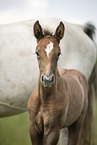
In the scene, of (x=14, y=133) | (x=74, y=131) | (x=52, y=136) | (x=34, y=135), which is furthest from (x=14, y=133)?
(x=52, y=136)

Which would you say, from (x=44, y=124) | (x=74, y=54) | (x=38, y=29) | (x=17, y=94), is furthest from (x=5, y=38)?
(x=44, y=124)

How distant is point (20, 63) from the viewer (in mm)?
2215

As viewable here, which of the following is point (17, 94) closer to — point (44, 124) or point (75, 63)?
point (75, 63)

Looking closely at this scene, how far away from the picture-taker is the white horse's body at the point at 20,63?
215 centimetres

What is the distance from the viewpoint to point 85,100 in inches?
71.6

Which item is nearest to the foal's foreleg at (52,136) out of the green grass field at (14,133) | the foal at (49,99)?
the foal at (49,99)

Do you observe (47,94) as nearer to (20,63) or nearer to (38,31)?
(38,31)

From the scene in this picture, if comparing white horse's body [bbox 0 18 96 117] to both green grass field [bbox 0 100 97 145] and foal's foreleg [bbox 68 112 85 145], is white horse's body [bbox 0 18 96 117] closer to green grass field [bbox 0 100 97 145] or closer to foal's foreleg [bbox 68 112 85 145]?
foal's foreleg [bbox 68 112 85 145]

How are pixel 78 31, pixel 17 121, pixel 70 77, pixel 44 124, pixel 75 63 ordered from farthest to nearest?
pixel 17 121, pixel 78 31, pixel 75 63, pixel 70 77, pixel 44 124

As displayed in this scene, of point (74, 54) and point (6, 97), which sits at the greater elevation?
point (74, 54)

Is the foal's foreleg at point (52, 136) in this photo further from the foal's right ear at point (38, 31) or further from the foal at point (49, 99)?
the foal's right ear at point (38, 31)

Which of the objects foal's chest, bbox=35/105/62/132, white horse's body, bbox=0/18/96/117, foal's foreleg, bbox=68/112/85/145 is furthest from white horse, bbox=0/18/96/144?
foal's chest, bbox=35/105/62/132

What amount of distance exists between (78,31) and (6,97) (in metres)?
1.21

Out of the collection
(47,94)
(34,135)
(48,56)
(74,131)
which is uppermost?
(48,56)
